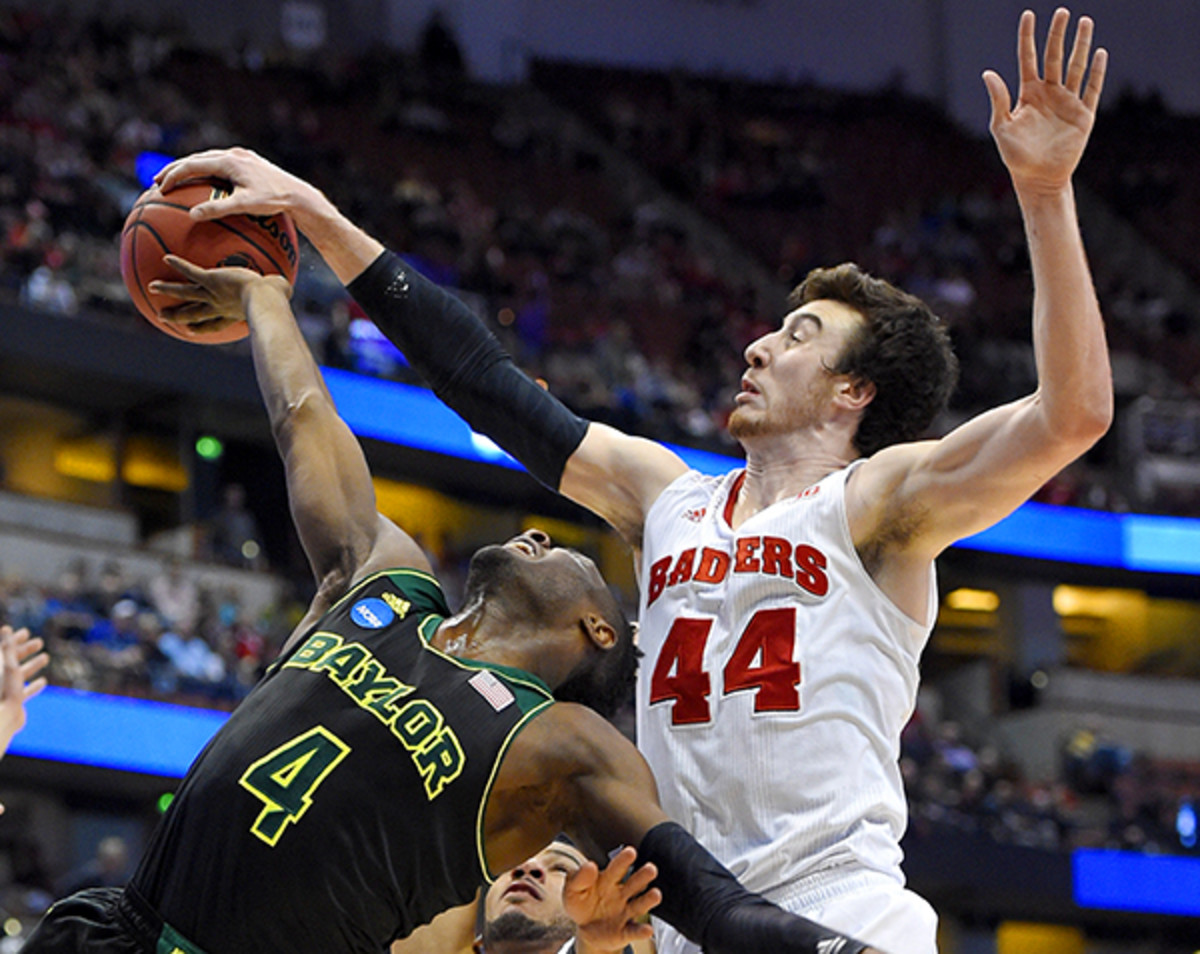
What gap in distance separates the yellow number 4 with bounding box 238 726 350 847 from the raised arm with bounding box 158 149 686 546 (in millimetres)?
1126

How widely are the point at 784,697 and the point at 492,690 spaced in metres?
0.64

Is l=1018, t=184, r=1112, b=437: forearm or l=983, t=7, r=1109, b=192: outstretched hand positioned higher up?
l=983, t=7, r=1109, b=192: outstretched hand

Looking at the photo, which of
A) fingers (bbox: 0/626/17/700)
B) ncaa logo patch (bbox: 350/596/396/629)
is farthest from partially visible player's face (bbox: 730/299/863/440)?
fingers (bbox: 0/626/17/700)

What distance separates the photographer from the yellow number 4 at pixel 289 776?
11.2 feet

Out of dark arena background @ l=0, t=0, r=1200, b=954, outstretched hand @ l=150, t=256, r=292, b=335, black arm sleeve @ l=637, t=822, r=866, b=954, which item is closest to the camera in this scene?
black arm sleeve @ l=637, t=822, r=866, b=954

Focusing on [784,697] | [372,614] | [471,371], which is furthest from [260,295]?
[784,697]

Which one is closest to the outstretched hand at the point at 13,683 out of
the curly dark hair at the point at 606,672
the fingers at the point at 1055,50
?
the curly dark hair at the point at 606,672

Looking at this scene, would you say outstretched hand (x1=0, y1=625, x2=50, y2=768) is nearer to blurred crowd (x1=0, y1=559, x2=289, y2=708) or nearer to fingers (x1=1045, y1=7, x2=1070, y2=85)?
fingers (x1=1045, y1=7, x2=1070, y2=85)

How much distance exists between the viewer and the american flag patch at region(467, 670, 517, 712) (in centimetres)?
360

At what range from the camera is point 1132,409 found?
2498cm

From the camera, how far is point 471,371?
4375 millimetres

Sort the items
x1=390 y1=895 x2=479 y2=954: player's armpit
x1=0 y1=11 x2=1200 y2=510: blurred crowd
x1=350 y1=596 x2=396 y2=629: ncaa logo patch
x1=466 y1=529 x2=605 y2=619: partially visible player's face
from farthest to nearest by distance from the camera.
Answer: x1=0 y1=11 x2=1200 y2=510: blurred crowd → x1=390 y1=895 x2=479 y2=954: player's armpit → x1=466 y1=529 x2=605 y2=619: partially visible player's face → x1=350 y1=596 x2=396 y2=629: ncaa logo patch

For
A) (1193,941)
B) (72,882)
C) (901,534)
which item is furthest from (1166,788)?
(901,534)

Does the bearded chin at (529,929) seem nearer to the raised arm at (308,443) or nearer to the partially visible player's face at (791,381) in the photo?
the raised arm at (308,443)
